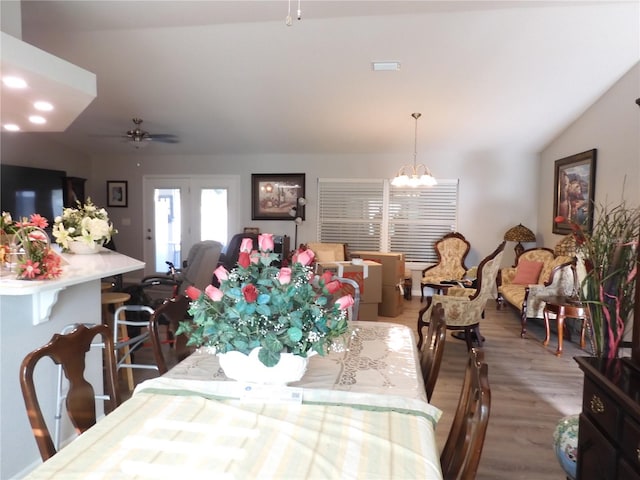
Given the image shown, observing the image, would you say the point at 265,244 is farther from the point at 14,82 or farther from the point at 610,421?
the point at 14,82

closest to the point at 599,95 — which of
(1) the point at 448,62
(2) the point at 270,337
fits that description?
(1) the point at 448,62

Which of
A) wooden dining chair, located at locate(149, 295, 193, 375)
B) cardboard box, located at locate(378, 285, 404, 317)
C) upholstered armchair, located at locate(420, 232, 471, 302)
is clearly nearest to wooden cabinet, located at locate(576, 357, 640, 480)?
wooden dining chair, located at locate(149, 295, 193, 375)

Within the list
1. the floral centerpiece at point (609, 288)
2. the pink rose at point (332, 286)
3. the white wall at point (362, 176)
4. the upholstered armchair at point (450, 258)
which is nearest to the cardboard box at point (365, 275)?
the upholstered armchair at point (450, 258)

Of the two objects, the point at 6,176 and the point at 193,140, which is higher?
the point at 193,140

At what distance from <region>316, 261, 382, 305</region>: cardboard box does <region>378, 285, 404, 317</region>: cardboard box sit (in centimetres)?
59

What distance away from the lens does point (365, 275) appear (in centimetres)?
470

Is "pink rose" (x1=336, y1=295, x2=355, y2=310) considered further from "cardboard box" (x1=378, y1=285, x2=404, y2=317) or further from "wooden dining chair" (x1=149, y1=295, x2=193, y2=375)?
"cardboard box" (x1=378, y1=285, x2=404, y2=317)

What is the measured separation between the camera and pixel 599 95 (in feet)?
16.1

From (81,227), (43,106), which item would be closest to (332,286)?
(81,227)

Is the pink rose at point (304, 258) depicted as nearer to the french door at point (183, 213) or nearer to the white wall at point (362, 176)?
the white wall at point (362, 176)

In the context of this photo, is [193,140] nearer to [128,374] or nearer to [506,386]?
[128,374]

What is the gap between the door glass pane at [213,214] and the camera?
7617 mm

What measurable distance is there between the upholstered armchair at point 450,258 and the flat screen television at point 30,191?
5.77 m

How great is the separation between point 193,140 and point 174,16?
3318 mm
